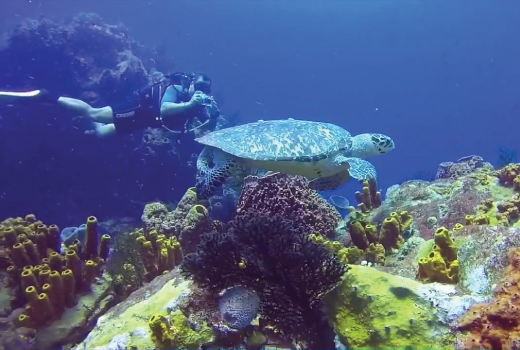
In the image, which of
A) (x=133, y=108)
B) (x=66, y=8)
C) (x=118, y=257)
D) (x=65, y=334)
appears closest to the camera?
(x=65, y=334)

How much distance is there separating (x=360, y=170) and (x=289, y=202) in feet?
3.75

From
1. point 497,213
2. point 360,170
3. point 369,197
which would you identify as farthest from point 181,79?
point 497,213

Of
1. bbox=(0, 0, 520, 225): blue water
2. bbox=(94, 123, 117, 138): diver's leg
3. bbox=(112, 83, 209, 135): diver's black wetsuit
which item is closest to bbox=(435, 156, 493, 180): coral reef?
bbox=(112, 83, 209, 135): diver's black wetsuit

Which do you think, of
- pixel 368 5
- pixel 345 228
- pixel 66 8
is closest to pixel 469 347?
pixel 345 228

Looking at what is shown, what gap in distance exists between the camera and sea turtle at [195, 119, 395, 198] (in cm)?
517

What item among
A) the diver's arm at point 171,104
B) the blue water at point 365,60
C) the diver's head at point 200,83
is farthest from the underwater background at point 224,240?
the blue water at point 365,60

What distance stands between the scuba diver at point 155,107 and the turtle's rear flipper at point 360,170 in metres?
4.44

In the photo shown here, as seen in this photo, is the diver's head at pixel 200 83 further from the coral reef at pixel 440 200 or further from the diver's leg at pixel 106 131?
the coral reef at pixel 440 200

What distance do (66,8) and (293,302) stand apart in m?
78.7

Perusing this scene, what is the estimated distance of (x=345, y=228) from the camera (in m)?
5.32

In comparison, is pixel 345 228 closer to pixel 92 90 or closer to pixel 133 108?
pixel 133 108

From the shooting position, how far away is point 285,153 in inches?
201

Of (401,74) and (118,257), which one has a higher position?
(401,74)

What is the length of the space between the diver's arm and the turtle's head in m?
4.33
